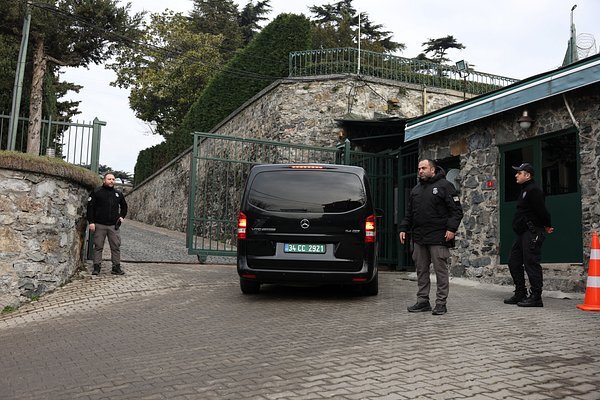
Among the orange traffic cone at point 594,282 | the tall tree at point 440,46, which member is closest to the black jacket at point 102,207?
the orange traffic cone at point 594,282

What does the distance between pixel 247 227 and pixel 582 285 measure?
5134 mm

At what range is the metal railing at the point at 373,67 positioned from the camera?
16.8 meters

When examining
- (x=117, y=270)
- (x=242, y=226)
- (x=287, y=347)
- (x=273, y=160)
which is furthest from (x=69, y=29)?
(x=287, y=347)

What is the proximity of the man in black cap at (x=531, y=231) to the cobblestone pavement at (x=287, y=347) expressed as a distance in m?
0.38

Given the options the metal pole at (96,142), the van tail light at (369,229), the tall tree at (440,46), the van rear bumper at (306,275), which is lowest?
the van rear bumper at (306,275)

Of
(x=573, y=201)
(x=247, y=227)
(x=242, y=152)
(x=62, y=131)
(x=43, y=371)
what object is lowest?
(x=43, y=371)

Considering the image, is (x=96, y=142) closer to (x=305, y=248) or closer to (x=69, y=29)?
(x=305, y=248)

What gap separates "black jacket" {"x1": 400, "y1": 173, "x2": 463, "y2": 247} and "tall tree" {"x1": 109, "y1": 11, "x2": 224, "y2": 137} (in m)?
30.8

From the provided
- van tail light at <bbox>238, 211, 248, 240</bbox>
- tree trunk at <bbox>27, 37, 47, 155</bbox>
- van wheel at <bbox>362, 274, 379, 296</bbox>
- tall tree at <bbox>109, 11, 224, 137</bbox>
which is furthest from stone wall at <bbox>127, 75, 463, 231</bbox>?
tall tree at <bbox>109, 11, 224, 137</bbox>

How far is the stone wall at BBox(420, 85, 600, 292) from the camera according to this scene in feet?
26.2

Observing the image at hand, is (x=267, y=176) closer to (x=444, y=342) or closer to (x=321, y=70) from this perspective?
(x=444, y=342)

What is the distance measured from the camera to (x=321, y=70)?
1688 centimetres

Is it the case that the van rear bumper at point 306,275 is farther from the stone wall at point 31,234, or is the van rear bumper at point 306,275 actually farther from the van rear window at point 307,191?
the stone wall at point 31,234

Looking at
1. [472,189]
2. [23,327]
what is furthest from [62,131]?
[472,189]
